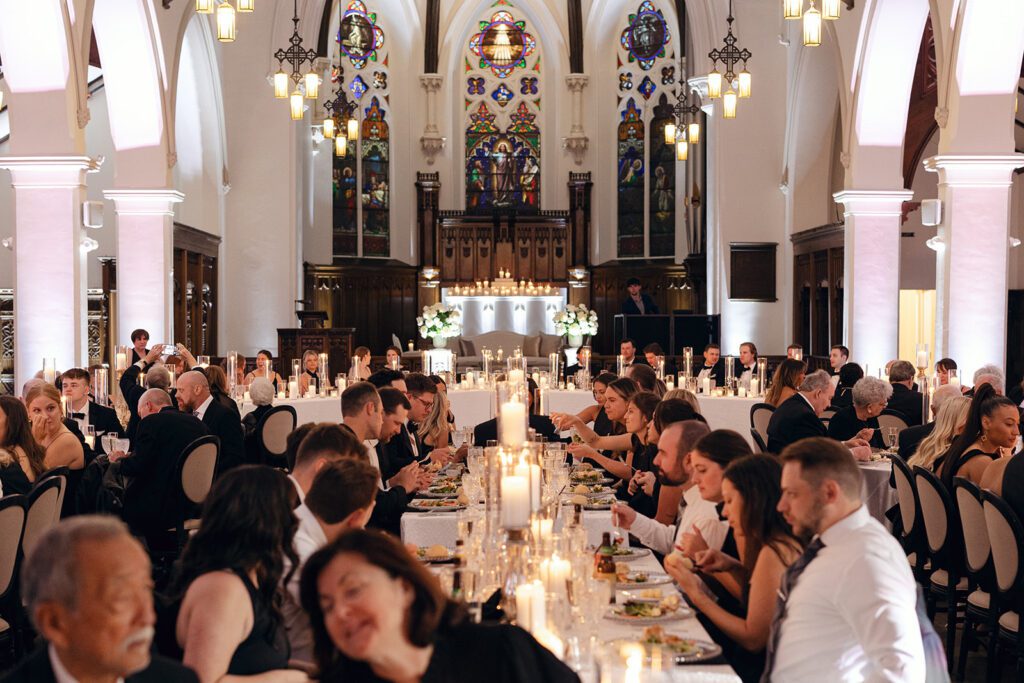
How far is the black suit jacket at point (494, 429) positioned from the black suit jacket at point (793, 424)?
1.68 m

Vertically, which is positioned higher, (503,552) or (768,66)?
(768,66)

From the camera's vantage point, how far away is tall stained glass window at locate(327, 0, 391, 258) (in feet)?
82.4

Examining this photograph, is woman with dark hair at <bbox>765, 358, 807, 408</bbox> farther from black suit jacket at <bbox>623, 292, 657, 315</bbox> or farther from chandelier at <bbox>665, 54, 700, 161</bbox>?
black suit jacket at <bbox>623, 292, 657, 315</bbox>

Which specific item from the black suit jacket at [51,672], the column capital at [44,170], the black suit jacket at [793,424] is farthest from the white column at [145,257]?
the black suit jacket at [51,672]

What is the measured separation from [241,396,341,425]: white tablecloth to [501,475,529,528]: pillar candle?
8341 mm

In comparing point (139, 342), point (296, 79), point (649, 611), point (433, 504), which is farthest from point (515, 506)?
point (296, 79)

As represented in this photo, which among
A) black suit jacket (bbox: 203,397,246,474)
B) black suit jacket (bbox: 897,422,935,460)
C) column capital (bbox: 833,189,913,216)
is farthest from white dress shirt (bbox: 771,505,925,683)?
column capital (bbox: 833,189,913,216)

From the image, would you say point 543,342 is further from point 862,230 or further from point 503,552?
point 503,552

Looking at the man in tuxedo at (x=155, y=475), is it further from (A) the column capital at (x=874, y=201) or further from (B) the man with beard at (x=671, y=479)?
(A) the column capital at (x=874, y=201)

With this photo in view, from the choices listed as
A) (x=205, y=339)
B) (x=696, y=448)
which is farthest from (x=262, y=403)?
(x=205, y=339)

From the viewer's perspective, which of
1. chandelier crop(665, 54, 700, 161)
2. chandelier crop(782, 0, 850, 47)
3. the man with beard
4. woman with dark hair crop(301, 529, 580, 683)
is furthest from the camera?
chandelier crop(665, 54, 700, 161)

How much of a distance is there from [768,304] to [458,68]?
10143 mm

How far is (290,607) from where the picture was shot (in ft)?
11.6

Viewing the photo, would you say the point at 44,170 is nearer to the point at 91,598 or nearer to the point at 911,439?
the point at 911,439
